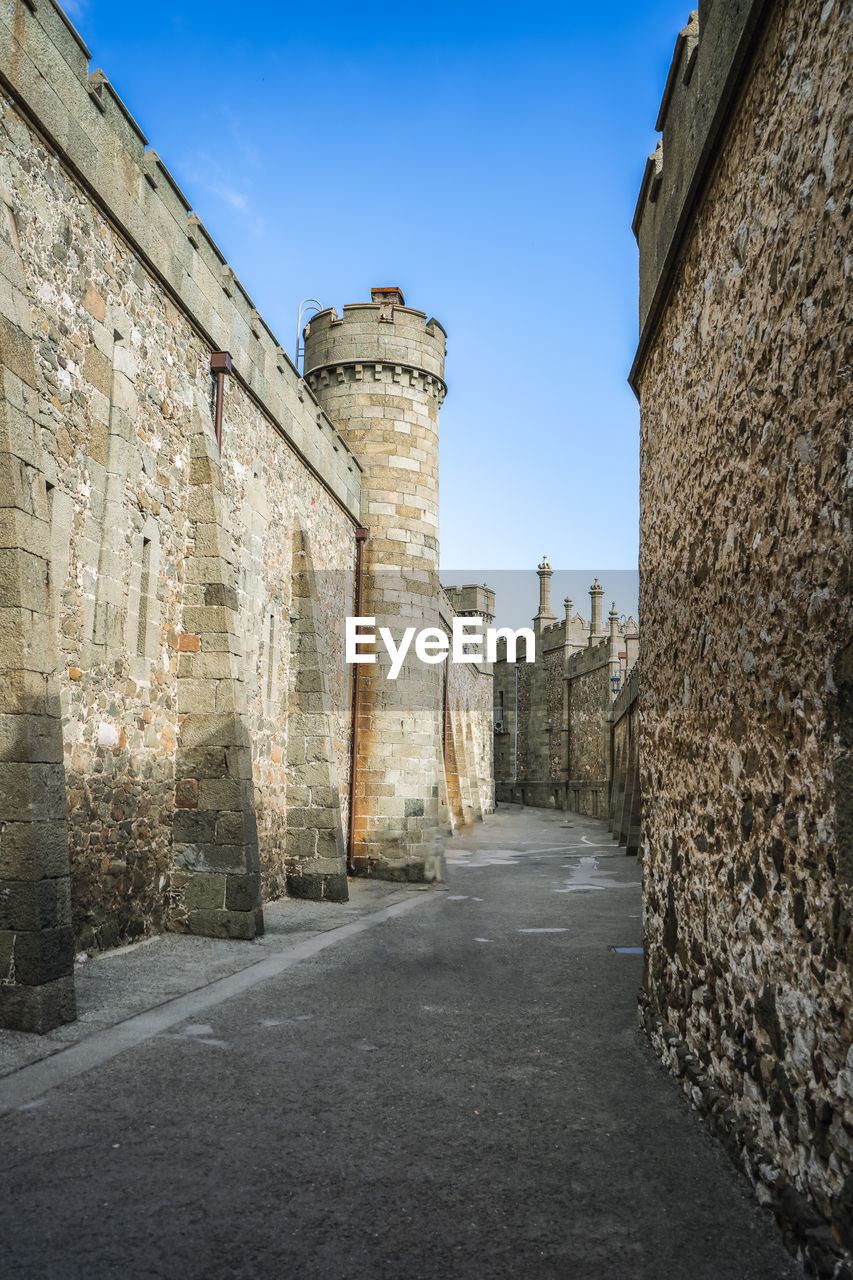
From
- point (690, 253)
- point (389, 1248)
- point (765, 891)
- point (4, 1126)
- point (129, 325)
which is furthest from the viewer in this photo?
point (129, 325)

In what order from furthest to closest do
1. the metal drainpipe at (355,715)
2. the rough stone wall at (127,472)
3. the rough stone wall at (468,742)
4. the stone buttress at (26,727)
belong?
1. the rough stone wall at (468,742)
2. the metal drainpipe at (355,715)
3. the rough stone wall at (127,472)
4. the stone buttress at (26,727)

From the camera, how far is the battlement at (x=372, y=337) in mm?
15422

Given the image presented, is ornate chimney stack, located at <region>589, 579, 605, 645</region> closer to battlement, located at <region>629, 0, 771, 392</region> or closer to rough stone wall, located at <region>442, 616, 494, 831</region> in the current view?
rough stone wall, located at <region>442, 616, 494, 831</region>

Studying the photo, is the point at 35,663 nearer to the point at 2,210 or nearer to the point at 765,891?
the point at 2,210

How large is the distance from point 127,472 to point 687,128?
494cm

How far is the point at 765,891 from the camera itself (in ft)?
10.9

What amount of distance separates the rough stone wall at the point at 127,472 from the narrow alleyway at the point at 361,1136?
1.37 metres

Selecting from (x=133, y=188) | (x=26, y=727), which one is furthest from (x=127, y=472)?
(x=26, y=727)

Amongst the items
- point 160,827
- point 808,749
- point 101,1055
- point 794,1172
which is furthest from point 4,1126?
point 160,827

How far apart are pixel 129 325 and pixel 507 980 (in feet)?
19.7

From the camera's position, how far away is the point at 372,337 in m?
15.4

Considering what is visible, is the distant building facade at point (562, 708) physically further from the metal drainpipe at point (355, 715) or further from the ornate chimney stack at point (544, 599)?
the metal drainpipe at point (355, 715)

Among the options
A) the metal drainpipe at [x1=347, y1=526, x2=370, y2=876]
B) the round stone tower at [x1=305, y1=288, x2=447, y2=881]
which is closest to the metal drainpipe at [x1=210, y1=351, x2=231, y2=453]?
the metal drainpipe at [x1=347, y1=526, x2=370, y2=876]

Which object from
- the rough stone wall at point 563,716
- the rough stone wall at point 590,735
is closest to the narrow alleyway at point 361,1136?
the rough stone wall at point 563,716
